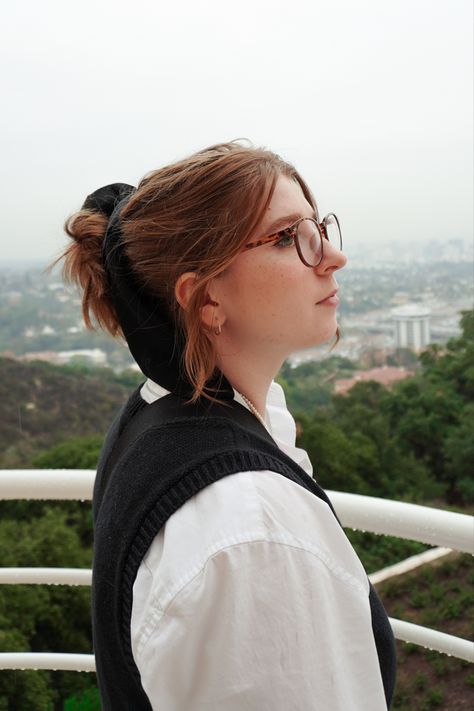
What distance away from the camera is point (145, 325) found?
72 cm

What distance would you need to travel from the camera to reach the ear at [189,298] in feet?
2.22

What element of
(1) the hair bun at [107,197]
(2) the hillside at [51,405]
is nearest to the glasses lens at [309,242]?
(1) the hair bun at [107,197]

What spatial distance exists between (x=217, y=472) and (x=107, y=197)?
1.32 ft

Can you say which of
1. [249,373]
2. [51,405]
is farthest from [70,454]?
[249,373]

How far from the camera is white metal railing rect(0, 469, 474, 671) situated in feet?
2.73

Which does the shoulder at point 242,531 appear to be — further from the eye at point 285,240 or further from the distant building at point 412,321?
the distant building at point 412,321

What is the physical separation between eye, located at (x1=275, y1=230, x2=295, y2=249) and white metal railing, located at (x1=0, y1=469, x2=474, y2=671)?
372 millimetres

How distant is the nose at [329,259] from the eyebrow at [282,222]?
48 millimetres

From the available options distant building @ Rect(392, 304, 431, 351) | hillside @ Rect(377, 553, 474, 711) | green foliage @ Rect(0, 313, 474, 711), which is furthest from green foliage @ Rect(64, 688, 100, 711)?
distant building @ Rect(392, 304, 431, 351)

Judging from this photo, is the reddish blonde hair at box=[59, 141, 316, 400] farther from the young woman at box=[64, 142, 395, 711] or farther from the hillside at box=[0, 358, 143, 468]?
the hillside at box=[0, 358, 143, 468]

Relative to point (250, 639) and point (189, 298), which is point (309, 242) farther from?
point (250, 639)

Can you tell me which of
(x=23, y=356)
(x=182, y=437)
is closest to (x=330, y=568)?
(x=182, y=437)

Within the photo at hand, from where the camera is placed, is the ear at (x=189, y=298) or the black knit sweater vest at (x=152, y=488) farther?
the ear at (x=189, y=298)

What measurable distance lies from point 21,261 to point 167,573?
3984 mm
